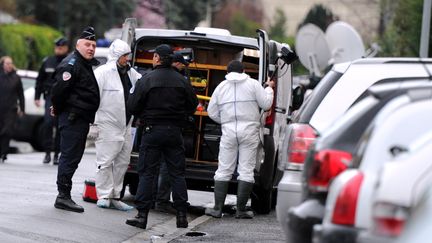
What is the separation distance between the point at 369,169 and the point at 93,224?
568cm

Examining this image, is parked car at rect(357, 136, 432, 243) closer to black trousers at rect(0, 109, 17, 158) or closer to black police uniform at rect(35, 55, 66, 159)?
black police uniform at rect(35, 55, 66, 159)

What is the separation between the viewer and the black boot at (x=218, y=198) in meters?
12.8

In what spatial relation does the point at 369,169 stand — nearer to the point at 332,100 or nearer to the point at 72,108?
the point at 332,100

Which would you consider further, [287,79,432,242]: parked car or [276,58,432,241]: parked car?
[276,58,432,241]: parked car

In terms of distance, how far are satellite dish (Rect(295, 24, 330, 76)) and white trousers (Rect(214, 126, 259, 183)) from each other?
15488 mm

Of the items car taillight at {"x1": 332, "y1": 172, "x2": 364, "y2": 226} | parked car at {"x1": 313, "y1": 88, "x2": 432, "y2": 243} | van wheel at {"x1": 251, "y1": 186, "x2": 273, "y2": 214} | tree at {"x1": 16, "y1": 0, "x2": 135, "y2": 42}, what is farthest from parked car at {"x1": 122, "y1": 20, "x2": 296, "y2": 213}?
tree at {"x1": 16, "y1": 0, "x2": 135, "y2": 42}

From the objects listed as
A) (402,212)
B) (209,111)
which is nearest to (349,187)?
(402,212)

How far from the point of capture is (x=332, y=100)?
29.7ft

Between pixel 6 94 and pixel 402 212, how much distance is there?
14.7 meters

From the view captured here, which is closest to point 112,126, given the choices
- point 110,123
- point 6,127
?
point 110,123

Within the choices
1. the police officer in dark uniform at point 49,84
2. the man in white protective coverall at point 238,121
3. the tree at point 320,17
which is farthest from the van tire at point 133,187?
the tree at point 320,17

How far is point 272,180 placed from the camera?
1350 cm

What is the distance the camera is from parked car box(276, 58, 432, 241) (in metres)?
8.90

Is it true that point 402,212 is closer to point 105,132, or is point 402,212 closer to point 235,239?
point 235,239
